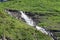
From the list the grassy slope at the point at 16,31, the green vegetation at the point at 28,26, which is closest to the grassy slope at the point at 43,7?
the green vegetation at the point at 28,26

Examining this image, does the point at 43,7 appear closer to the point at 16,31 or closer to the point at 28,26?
the point at 28,26

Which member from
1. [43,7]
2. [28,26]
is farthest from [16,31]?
[43,7]

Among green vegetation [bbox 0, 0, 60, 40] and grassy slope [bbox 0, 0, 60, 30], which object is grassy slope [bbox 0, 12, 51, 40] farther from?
grassy slope [bbox 0, 0, 60, 30]

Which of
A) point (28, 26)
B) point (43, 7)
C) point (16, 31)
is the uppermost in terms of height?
point (16, 31)

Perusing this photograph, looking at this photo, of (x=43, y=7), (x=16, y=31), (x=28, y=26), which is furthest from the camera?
(x=43, y=7)

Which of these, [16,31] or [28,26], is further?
[28,26]

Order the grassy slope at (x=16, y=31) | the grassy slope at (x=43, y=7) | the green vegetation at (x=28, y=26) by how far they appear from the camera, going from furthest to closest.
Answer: the grassy slope at (x=43, y=7) < the green vegetation at (x=28, y=26) < the grassy slope at (x=16, y=31)

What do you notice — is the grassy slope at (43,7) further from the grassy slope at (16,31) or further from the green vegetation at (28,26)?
the grassy slope at (16,31)

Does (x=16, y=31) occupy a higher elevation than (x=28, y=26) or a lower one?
higher

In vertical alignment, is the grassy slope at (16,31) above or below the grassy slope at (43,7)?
above

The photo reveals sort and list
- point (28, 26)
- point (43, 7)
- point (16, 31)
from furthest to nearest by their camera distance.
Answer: point (43, 7) → point (28, 26) → point (16, 31)

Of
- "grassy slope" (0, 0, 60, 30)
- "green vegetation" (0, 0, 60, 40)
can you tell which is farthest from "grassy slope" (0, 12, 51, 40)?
"grassy slope" (0, 0, 60, 30)
